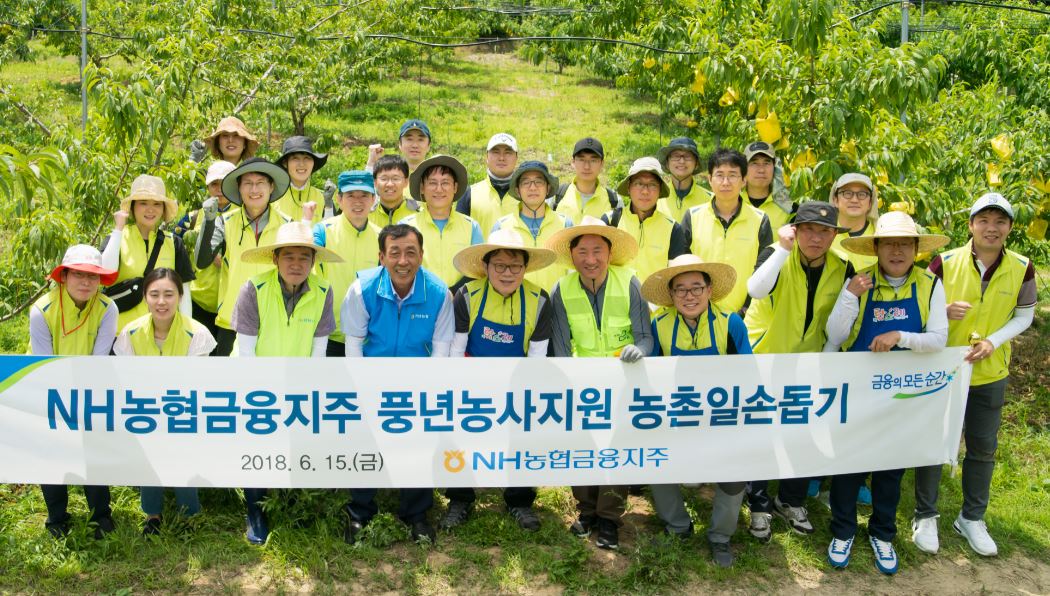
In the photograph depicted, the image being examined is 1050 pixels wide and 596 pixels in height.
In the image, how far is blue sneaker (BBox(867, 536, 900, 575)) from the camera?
17.3 ft

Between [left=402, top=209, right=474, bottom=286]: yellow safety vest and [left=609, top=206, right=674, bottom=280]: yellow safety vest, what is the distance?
110 centimetres

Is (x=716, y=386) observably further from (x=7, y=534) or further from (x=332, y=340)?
(x=7, y=534)

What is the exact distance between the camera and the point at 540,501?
587 cm

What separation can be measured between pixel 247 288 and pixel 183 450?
0.96m

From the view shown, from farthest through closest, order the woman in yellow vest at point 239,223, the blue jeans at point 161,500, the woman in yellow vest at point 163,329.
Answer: the woman in yellow vest at point 239,223
the blue jeans at point 161,500
the woman in yellow vest at point 163,329

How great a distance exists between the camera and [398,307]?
5016mm

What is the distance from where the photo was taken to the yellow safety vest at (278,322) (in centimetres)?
498

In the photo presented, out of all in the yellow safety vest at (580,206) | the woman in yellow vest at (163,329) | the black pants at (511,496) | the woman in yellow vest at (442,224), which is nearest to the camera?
the woman in yellow vest at (163,329)

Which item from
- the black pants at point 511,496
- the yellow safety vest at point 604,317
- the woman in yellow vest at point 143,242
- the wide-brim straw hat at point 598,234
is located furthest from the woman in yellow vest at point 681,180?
the woman in yellow vest at point 143,242

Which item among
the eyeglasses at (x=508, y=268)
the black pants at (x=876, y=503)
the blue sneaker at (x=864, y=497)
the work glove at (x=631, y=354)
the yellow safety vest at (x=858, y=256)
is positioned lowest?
the blue sneaker at (x=864, y=497)

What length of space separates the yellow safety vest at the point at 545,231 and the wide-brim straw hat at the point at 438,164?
407 mm

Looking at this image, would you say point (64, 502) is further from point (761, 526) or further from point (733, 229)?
point (733, 229)

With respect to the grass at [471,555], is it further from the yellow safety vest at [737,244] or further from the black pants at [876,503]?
the yellow safety vest at [737,244]

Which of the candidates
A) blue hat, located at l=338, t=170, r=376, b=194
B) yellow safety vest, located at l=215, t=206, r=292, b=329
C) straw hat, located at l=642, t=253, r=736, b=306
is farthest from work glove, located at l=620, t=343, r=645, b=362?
yellow safety vest, located at l=215, t=206, r=292, b=329
